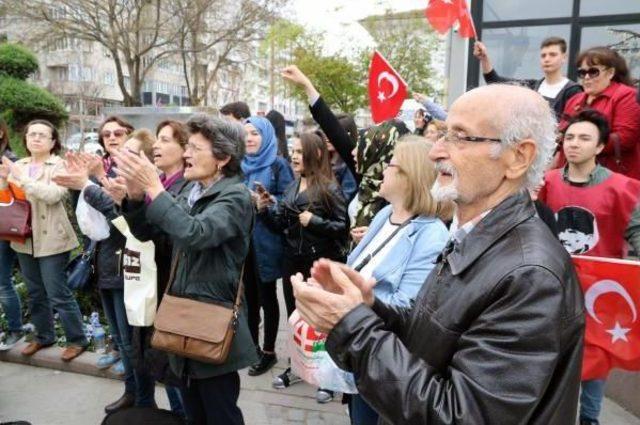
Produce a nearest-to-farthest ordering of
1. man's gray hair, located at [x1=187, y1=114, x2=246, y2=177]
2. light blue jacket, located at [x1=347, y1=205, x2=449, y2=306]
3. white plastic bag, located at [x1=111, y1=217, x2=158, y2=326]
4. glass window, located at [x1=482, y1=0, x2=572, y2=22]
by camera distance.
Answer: light blue jacket, located at [x1=347, y1=205, x2=449, y2=306] → man's gray hair, located at [x1=187, y1=114, x2=246, y2=177] → white plastic bag, located at [x1=111, y1=217, x2=158, y2=326] → glass window, located at [x1=482, y1=0, x2=572, y2=22]

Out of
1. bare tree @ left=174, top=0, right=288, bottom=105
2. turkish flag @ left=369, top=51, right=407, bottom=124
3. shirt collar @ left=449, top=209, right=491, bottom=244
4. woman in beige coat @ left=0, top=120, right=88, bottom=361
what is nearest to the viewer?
shirt collar @ left=449, top=209, right=491, bottom=244

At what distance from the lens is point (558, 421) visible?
1157 millimetres

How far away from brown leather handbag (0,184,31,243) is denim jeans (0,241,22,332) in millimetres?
366

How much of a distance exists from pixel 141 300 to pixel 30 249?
1897mm

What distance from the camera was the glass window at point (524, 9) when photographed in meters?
6.14

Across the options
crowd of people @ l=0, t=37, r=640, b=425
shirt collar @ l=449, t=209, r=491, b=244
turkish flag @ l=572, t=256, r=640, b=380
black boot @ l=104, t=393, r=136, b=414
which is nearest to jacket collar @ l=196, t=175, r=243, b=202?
crowd of people @ l=0, t=37, r=640, b=425

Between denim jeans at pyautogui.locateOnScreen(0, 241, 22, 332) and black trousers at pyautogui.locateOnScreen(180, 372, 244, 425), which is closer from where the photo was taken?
black trousers at pyautogui.locateOnScreen(180, 372, 244, 425)

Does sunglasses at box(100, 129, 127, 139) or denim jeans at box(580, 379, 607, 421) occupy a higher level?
sunglasses at box(100, 129, 127, 139)

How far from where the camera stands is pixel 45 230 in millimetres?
4051

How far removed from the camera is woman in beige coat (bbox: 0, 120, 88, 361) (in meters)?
3.98

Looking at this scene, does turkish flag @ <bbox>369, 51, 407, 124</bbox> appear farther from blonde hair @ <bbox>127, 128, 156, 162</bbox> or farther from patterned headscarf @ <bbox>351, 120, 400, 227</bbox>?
blonde hair @ <bbox>127, 128, 156, 162</bbox>

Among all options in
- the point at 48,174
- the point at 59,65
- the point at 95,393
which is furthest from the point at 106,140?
the point at 59,65

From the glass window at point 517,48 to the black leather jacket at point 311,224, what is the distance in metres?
3.81

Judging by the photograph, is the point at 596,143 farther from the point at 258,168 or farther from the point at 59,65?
the point at 59,65
